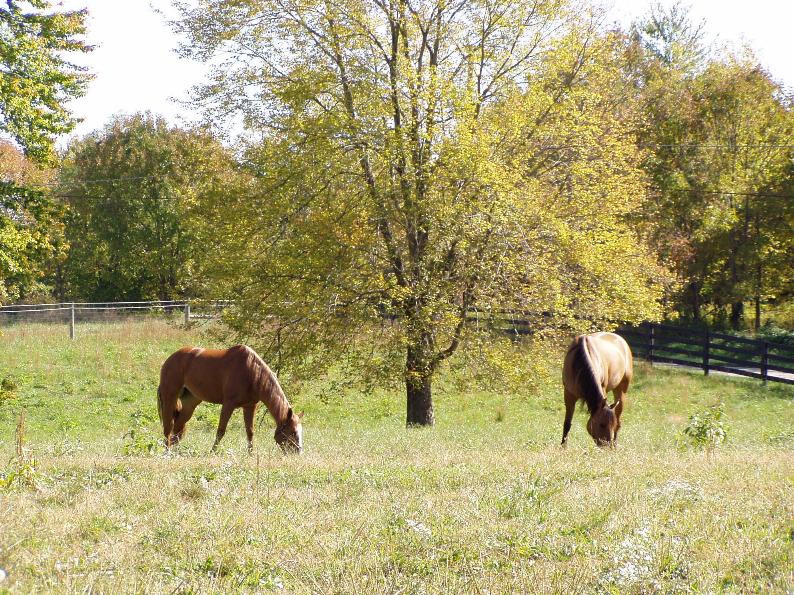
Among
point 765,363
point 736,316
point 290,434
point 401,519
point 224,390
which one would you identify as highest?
point 736,316

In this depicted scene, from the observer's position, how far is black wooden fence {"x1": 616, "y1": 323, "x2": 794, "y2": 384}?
2556cm

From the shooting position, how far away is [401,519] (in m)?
5.88

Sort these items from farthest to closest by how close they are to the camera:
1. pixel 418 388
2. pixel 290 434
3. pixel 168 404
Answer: pixel 418 388, pixel 168 404, pixel 290 434

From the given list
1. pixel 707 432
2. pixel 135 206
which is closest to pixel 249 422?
pixel 707 432

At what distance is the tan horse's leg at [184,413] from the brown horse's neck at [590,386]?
6016 mm

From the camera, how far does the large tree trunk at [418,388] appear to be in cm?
1534

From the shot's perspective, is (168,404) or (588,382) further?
(168,404)

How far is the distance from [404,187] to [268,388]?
186 inches

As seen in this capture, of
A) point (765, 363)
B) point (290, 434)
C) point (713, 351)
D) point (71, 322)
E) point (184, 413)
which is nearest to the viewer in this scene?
point (290, 434)

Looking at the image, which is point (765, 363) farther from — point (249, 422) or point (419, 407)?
point (249, 422)

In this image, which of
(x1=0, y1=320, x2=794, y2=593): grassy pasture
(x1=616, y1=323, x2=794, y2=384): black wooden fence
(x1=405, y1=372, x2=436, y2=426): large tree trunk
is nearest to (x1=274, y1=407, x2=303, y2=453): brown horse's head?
(x1=0, y1=320, x2=794, y2=593): grassy pasture

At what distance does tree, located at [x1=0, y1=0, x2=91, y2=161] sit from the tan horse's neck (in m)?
8.53

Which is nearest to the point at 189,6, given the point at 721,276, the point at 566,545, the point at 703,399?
the point at 566,545

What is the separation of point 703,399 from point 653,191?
11.9m
